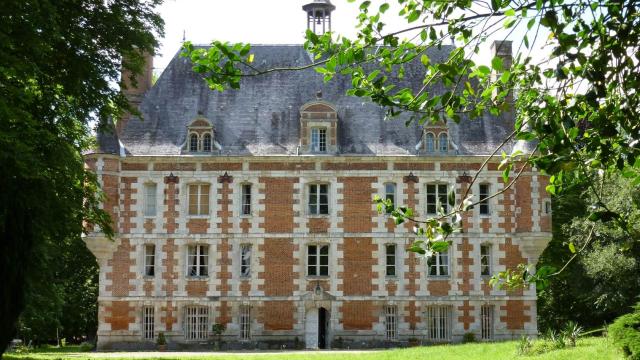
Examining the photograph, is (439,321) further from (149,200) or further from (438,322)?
(149,200)

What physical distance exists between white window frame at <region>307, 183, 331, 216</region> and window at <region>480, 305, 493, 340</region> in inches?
265

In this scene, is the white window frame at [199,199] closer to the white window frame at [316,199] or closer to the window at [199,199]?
the window at [199,199]

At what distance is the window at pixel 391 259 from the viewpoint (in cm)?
3130

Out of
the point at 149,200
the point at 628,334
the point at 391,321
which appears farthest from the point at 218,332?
the point at 628,334

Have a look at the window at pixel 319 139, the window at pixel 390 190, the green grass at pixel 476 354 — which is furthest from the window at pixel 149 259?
the window at pixel 390 190

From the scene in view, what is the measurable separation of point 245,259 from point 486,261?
8874 millimetres

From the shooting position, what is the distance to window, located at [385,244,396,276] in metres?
31.3

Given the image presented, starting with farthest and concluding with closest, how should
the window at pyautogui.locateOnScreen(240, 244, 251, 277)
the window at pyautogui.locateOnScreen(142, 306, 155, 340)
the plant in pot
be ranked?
the window at pyautogui.locateOnScreen(240, 244, 251, 277), the window at pyautogui.locateOnScreen(142, 306, 155, 340), the plant in pot

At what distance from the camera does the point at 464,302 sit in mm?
30906

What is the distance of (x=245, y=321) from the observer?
30.9 meters

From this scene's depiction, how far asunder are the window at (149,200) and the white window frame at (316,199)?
5706 mm

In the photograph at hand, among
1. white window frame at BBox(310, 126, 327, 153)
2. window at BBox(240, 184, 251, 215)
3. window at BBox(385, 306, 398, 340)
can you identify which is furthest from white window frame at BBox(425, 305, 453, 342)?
window at BBox(240, 184, 251, 215)

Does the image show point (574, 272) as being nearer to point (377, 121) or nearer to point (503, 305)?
point (503, 305)

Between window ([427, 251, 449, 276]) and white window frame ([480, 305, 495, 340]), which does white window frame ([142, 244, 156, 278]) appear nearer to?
window ([427, 251, 449, 276])
